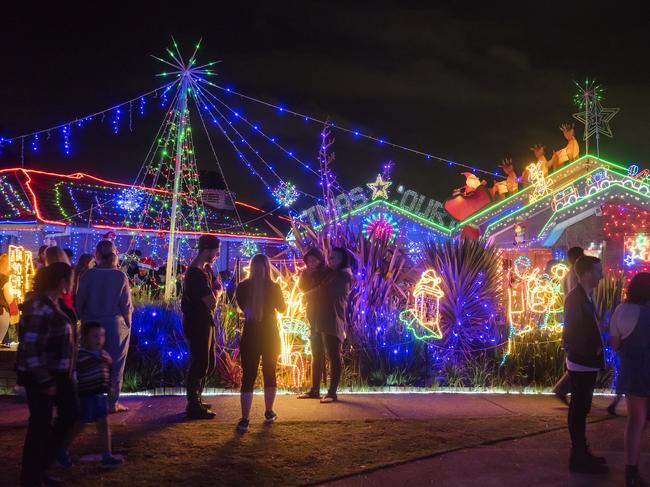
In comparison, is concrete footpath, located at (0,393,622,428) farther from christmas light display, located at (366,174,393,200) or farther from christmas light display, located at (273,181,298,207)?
christmas light display, located at (366,174,393,200)

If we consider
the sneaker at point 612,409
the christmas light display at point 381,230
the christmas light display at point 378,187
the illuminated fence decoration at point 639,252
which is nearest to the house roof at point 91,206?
the christmas light display at point 378,187

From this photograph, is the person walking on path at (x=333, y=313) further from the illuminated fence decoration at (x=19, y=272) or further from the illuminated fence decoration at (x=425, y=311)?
the illuminated fence decoration at (x=19, y=272)

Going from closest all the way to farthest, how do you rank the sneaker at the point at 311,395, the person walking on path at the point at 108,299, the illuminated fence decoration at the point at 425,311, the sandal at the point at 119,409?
the person walking on path at the point at 108,299 → the sandal at the point at 119,409 → the sneaker at the point at 311,395 → the illuminated fence decoration at the point at 425,311

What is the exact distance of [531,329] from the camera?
9422mm

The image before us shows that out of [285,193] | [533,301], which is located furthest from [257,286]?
[285,193]

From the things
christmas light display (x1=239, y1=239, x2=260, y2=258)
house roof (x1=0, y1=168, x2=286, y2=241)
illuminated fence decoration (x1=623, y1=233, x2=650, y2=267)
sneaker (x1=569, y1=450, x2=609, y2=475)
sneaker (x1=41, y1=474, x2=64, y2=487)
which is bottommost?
sneaker (x1=41, y1=474, x2=64, y2=487)

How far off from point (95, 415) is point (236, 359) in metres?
3.71

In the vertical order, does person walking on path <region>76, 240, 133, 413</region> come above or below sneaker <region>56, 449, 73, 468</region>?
above

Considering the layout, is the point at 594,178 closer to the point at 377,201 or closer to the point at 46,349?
the point at 377,201

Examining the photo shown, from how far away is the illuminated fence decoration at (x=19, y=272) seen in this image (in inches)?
351

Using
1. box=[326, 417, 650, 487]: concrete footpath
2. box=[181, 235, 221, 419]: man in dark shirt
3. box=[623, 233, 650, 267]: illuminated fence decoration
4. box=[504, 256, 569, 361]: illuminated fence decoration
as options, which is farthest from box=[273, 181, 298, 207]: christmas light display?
box=[623, 233, 650, 267]: illuminated fence decoration

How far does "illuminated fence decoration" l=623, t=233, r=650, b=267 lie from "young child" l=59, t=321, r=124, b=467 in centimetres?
1600

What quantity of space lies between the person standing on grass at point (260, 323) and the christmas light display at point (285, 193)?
685 cm

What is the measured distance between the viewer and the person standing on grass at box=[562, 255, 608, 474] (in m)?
5.23
